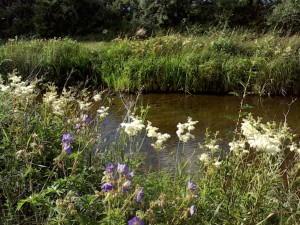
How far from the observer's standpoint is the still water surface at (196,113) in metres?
5.28

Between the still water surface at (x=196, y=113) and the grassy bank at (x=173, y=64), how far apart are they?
1.11 feet

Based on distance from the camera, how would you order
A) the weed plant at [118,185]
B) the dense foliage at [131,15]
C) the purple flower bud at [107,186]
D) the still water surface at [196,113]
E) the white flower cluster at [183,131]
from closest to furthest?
the purple flower bud at [107,186] < the weed plant at [118,185] < the white flower cluster at [183,131] < the still water surface at [196,113] < the dense foliage at [131,15]

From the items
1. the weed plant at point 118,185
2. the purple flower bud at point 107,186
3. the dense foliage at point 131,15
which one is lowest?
the dense foliage at point 131,15

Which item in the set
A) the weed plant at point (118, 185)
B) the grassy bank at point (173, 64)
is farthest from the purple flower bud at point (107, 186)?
the grassy bank at point (173, 64)

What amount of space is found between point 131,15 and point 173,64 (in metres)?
8.94

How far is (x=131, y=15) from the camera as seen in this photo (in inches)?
666

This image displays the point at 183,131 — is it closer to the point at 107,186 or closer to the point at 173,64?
the point at 107,186

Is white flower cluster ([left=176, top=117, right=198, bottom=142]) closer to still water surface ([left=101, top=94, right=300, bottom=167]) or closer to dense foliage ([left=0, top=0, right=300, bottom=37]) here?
still water surface ([left=101, top=94, right=300, bottom=167])

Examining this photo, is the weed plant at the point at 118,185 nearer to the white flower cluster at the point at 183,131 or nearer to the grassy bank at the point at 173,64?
the white flower cluster at the point at 183,131

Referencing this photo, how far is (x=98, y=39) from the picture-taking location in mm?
14625

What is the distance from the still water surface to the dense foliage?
7.46 metres

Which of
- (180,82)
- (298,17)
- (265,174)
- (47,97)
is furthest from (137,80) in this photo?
(298,17)

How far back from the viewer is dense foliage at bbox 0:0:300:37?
615 inches

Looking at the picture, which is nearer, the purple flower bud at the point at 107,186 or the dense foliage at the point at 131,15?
the purple flower bud at the point at 107,186
